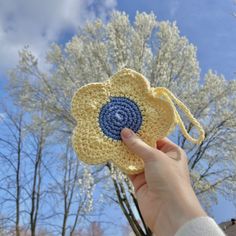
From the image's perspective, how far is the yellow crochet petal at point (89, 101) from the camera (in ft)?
4.75

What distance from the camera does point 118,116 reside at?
142cm

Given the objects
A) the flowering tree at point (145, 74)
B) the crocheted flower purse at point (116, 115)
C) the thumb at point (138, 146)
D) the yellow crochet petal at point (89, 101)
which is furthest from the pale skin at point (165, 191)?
the flowering tree at point (145, 74)

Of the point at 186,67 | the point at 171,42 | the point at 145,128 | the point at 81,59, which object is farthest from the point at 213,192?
the point at 145,128

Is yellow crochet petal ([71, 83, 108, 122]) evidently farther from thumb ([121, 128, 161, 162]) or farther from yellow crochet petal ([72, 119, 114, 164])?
thumb ([121, 128, 161, 162])

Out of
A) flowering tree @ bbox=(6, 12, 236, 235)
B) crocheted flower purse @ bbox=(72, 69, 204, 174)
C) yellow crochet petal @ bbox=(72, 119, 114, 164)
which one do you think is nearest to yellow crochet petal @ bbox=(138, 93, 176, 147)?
crocheted flower purse @ bbox=(72, 69, 204, 174)

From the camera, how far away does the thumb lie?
1.19 metres

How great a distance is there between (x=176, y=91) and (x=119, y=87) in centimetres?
963

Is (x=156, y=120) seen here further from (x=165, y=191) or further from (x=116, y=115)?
(x=165, y=191)

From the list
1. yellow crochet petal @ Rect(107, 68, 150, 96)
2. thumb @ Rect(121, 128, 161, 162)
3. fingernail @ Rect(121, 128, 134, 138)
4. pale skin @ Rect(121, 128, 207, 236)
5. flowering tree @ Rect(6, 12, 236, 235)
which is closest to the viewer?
pale skin @ Rect(121, 128, 207, 236)

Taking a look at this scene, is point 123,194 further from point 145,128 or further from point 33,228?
point 145,128

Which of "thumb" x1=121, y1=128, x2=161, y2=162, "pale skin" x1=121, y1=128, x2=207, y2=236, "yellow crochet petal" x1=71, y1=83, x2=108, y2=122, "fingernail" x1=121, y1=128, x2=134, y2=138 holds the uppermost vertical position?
"yellow crochet petal" x1=71, y1=83, x2=108, y2=122

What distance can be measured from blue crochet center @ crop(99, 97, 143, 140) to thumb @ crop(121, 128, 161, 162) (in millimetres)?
36

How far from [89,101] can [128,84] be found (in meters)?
0.15

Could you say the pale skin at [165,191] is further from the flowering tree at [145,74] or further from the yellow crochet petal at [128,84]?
the flowering tree at [145,74]
